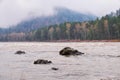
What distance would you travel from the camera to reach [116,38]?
19362 centimetres

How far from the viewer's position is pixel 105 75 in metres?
37.3

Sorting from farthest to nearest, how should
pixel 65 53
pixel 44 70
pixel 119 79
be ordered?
pixel 65 53, pixel 44 70, pixel 119 79

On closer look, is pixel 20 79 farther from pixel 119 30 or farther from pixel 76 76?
pixel 119 30

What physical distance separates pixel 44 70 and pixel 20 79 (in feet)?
29.0

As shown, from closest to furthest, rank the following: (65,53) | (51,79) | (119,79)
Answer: (119,79)
(51,79)
(65,53)

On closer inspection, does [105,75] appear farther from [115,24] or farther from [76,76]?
[115,24]

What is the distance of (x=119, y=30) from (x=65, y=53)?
12204cm

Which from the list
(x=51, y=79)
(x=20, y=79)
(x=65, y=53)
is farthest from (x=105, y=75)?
(x=65, y=53)

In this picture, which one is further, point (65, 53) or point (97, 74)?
point (65, 53)

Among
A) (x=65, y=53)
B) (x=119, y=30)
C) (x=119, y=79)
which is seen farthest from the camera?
(x=119, y=30)

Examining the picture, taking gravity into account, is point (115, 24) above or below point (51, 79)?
above

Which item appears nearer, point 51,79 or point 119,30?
point 51,79

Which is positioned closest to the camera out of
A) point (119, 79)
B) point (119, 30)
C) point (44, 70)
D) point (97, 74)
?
point (119, 79)

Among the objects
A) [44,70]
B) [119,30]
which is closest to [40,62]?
[44,70]
